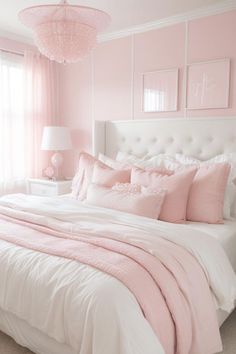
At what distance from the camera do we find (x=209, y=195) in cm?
234

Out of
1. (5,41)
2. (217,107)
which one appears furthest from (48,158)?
(217,107)

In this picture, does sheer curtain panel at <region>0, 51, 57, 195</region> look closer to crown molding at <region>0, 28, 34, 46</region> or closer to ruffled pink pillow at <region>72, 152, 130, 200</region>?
crown molding at <region>0, 28, 34, 46</region>

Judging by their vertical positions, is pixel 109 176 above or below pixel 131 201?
above

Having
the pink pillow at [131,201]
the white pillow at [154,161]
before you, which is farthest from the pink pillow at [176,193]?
the white pillow at [154,161]

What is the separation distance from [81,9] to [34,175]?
2.56 m

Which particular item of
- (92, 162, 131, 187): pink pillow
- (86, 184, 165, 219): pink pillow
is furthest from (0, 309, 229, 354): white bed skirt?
(92, 162, 131, 187): pink pillow

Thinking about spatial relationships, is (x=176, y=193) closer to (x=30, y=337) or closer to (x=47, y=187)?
(x=30, y=337)

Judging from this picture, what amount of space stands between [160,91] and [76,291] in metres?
2.48

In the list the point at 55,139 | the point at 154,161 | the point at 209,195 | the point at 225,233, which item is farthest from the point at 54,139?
the point at 225,233

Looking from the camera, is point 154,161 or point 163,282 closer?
point 163,282

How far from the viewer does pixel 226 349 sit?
185 centimetres

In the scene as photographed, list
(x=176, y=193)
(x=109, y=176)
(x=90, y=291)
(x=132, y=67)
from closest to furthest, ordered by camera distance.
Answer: (x=90, y=291) < (x=176, y=193) < (x=109, y=176) < (x=132, y=67)

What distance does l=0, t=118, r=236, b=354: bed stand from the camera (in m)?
1.24

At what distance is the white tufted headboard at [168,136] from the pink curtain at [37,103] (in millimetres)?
897
